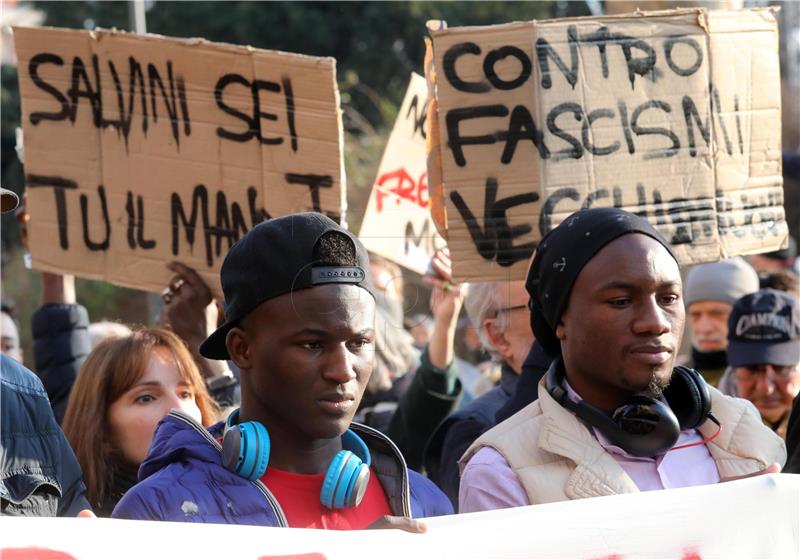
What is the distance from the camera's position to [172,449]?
8.14 ft

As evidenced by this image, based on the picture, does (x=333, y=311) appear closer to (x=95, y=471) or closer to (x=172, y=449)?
(x=172, y=449)

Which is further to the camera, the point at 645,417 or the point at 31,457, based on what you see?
the point at 31,457

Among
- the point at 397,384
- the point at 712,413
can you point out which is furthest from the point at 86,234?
the point at 712,413

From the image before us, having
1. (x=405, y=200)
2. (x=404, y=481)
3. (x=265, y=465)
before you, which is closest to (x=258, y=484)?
(x=265, y=465)

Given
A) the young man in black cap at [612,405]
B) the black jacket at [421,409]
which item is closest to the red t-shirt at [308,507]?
the young man in black cap at [612,405]

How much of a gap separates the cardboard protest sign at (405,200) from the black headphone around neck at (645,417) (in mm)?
1745

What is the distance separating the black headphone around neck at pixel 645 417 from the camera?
8.68 ft

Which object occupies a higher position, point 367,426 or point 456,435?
point 367,426

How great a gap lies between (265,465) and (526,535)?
1.71 feet

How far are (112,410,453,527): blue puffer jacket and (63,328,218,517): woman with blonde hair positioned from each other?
1.12 meters

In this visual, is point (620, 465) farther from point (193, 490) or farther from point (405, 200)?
point (405, 200)

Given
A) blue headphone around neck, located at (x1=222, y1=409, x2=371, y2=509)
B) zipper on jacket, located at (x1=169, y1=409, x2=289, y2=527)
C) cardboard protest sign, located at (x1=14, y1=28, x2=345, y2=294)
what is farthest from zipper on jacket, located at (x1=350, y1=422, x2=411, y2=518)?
cardboard protest sign, located at (x1=14, y1=28, x2=345, y2=294)

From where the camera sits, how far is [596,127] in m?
3.77

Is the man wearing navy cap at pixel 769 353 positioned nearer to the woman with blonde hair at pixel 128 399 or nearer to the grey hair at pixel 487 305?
the grey hair at pixel 487 305
